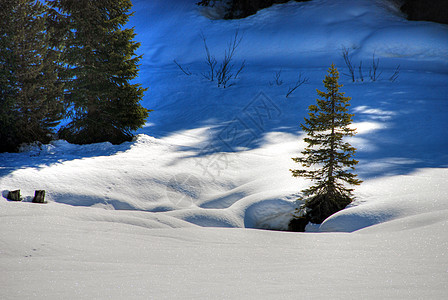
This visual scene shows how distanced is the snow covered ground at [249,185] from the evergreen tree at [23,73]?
46cm

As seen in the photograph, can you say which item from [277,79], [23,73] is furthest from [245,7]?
[23,73]

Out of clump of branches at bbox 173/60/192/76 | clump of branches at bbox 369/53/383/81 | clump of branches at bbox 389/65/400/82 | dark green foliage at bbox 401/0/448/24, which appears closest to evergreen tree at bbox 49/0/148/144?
clump of branches at bbox 173/60/192/76

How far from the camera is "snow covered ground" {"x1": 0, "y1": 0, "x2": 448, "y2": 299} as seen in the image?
6.86 ft

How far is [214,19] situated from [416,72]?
8.89 meters

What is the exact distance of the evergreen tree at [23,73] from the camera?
6297 millimetres

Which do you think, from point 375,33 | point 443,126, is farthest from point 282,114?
point 375,33

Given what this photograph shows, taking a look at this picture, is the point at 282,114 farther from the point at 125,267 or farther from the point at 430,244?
the point at 125,267

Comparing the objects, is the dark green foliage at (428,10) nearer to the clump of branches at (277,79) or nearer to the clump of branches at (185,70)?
the clump of branches at (277,79)

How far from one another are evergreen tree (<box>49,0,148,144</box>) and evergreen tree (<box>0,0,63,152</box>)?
2.11 ft

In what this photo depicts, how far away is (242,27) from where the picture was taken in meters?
15.1

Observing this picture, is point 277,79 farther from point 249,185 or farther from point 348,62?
point 249,185

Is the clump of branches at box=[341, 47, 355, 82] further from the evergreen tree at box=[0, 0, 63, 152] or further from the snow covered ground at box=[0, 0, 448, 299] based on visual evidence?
the evergreen tree at box=[0, 0, 63, 152]

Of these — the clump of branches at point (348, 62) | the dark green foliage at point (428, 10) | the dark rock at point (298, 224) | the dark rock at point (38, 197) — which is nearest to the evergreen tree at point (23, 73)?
the dark rock at point (38, 197)

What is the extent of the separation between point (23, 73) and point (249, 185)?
4.32 metres
